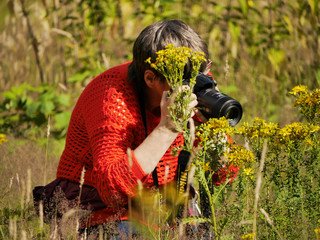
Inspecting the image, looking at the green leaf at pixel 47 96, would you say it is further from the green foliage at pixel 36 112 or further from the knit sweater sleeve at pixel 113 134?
the knit sweater sleeve at pixel 113 134

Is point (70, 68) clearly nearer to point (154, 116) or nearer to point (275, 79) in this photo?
point (275, 79)

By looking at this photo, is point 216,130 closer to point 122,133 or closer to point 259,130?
point 259,130

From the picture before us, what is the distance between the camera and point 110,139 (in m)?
1.55

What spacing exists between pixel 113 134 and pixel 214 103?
37 cm

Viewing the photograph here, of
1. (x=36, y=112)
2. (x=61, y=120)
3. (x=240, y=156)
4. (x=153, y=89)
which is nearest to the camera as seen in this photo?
(x=240, y=156)

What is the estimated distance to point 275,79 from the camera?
352 cm

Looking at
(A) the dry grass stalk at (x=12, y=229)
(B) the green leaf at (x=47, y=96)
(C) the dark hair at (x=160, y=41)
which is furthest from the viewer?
(B) the green leaf at (x=47, y=96)

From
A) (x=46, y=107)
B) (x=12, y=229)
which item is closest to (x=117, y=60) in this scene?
(x=46, y=107)

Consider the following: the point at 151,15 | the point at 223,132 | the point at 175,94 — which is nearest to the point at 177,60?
the point at 175,94

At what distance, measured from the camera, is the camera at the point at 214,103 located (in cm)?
139

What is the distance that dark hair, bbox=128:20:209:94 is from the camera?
1.61 meters

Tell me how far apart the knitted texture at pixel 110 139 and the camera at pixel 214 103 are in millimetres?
215

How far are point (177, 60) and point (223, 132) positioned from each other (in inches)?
9.2

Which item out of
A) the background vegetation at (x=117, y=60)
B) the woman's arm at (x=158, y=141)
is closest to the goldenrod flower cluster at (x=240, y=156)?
the woman's arm at (x=158, y=141)
